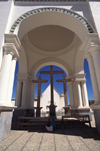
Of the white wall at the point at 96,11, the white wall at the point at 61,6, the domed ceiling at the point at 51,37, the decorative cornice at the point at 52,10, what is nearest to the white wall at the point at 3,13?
the white wall at the point at 61,6

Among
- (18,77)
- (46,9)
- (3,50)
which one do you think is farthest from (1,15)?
(18,77)

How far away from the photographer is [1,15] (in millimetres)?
4473

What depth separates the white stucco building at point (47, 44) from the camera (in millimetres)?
3728

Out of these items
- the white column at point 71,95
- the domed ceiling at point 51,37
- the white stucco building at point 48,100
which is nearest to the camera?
the domed ceiling at point 51,37

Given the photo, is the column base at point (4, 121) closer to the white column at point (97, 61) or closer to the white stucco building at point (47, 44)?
the white stucco building at point (47, 44)

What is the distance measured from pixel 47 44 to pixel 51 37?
82 centimetres

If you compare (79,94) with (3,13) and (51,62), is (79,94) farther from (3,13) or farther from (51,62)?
(3,13)

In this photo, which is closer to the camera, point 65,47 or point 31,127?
point 31,127

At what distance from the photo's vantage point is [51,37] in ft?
27.9

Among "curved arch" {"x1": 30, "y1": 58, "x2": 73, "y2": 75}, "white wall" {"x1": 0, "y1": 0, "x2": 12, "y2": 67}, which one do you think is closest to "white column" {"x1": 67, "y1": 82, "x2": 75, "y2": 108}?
"curved arch" {"x1": 30, "y1": 58, "x2": 73, "y2": 75}

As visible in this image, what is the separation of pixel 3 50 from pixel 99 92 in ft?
14.2

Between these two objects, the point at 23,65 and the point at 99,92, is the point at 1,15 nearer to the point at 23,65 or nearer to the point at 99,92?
the point at 23,65

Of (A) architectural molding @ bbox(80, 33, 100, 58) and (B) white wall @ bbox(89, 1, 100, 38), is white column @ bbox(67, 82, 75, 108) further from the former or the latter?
(B) white wall @ bbox(89, 1, 100, 38)

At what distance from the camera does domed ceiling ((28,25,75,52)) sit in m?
7.82
